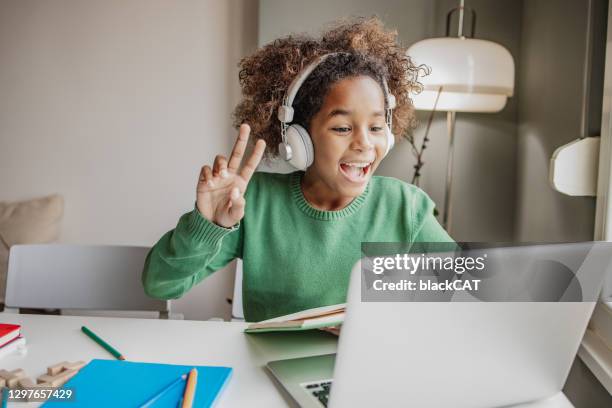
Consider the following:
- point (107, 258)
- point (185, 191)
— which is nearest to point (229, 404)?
point (107, 258)

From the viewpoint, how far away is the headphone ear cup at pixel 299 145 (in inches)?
43.6

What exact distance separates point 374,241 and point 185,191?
1.48 metres

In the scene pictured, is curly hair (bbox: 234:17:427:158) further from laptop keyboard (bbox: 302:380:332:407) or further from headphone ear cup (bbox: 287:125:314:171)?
laptop keyboard (bbox: 302:380:332:407)

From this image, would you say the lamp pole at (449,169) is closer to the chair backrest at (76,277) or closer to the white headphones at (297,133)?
the white headphones at (297,133)

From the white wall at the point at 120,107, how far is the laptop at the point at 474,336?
1.94 m

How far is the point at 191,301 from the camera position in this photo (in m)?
2.56

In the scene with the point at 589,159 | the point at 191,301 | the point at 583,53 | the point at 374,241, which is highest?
the point at 583,53

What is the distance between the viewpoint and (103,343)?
36.1 inches

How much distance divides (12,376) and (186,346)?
0.26 m

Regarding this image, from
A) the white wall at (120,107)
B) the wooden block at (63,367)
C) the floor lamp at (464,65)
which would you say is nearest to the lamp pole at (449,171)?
the floor lamp at (464,65)

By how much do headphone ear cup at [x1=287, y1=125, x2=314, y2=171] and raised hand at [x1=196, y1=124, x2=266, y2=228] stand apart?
0.13 m

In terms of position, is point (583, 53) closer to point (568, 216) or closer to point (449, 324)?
point (568, 216)

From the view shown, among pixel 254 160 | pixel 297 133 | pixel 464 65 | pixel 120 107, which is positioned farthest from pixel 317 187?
pixel 120 107

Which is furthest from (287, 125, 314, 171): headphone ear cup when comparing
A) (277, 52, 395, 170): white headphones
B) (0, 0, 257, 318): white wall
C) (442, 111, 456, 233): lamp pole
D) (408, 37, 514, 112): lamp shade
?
(0, 0, 257, 318): white wall
